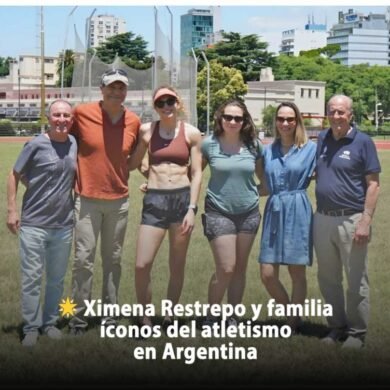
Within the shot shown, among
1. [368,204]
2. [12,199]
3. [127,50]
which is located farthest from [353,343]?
[127,50]

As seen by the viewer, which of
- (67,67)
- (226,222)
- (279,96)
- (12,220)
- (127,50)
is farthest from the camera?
(67,67)

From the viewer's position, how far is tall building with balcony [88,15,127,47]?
15.3ft

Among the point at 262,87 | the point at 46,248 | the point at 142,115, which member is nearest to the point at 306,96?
the point at 262,87

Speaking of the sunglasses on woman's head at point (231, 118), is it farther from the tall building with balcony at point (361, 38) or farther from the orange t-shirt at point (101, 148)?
the tall building with balcony at point (361, 38)

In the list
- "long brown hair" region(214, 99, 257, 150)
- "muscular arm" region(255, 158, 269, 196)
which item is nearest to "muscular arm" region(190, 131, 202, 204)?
"long brown hair" region(214, 99, 257, 150)

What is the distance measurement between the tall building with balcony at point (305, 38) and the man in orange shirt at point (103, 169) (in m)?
1.10

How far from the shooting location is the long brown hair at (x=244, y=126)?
4355mm

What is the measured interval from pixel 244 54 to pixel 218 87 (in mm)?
335

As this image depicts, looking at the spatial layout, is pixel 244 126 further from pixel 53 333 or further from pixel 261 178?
pixel 53 333

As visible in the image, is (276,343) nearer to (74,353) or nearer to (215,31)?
(74,353)

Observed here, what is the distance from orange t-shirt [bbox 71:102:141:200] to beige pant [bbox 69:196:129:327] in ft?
0.26

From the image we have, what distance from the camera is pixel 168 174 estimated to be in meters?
4.36

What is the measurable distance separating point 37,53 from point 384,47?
1.96 m

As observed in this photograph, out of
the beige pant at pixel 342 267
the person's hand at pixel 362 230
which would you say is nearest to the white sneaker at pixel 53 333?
the beige pant at pixel 342 267
